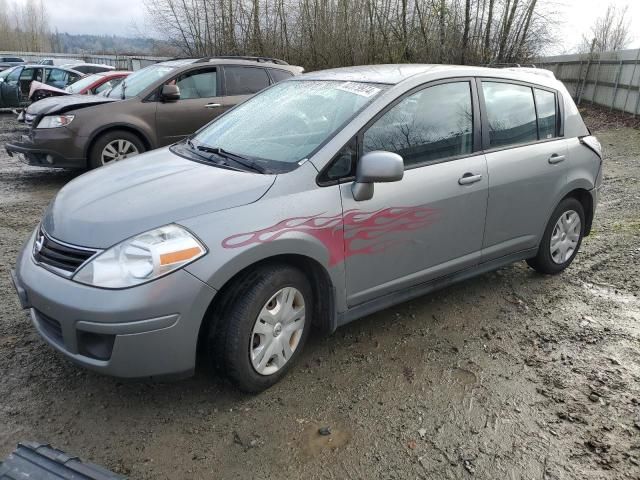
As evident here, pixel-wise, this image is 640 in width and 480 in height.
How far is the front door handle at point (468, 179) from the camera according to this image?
11.5ft

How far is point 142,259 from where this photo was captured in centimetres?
248

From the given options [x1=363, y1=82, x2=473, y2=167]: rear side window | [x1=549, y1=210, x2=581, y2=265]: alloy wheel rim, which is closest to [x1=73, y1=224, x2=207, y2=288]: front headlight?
[x1=363, y1=82, x2=473, y2=167]: rear side window

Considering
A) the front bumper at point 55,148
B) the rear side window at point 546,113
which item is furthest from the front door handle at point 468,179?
the front bumper at point 55,148

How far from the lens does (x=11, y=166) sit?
879 cm

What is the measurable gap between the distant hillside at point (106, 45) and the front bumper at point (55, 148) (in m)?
13.7

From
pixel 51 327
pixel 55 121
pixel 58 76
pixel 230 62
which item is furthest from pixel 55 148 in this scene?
pixel 58 76

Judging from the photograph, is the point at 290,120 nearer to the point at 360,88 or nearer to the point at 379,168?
the point at 360,88

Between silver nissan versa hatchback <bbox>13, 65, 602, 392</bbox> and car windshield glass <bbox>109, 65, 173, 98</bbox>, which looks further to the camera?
car windshield glass <bbox>109, 65, 173, 98</bbox>

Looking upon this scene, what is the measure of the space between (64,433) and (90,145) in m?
5.44

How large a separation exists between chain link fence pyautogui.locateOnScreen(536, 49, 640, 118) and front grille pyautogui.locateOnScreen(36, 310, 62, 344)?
15210 millimetres

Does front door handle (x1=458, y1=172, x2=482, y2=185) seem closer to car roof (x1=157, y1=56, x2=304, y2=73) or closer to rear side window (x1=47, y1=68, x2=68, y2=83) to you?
car roof (x1=157, y1=56, x2=304, y2=73)

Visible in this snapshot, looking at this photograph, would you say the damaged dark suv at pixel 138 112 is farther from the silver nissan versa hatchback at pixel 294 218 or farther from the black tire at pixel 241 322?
the black tire at pixel 241 322

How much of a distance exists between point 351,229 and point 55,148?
18.3 ft

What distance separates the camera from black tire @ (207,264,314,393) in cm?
A: 266
